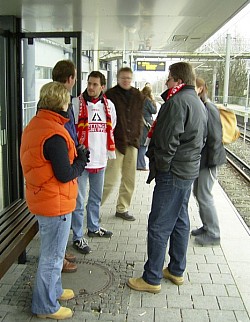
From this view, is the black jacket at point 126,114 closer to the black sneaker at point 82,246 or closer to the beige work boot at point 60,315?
the black sneaker at point 82,246

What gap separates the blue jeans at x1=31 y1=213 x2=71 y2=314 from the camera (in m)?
3.02

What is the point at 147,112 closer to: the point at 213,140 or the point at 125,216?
the point at 125,216

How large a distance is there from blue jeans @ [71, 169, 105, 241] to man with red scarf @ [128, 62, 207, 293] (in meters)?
0.99

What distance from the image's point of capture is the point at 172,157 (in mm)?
3402

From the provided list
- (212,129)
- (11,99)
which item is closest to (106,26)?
(11,99)

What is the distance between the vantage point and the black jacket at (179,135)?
3.33m

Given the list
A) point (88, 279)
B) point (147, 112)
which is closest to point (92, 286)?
point (88, 279)

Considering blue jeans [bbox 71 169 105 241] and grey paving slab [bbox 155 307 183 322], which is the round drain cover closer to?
blue jeans [bbox 71 169 105 241]

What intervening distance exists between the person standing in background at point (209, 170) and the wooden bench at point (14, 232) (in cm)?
194

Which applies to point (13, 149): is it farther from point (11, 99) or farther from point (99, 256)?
point (99, 256)

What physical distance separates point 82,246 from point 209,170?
5.34 feet

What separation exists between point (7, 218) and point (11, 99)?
4.54ft

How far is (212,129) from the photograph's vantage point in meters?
4.48

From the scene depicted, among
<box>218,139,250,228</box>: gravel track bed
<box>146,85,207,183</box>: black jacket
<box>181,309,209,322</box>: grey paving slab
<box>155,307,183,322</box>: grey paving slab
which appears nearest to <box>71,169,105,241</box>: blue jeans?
<box>146,85,207,183</box>: black jacket
